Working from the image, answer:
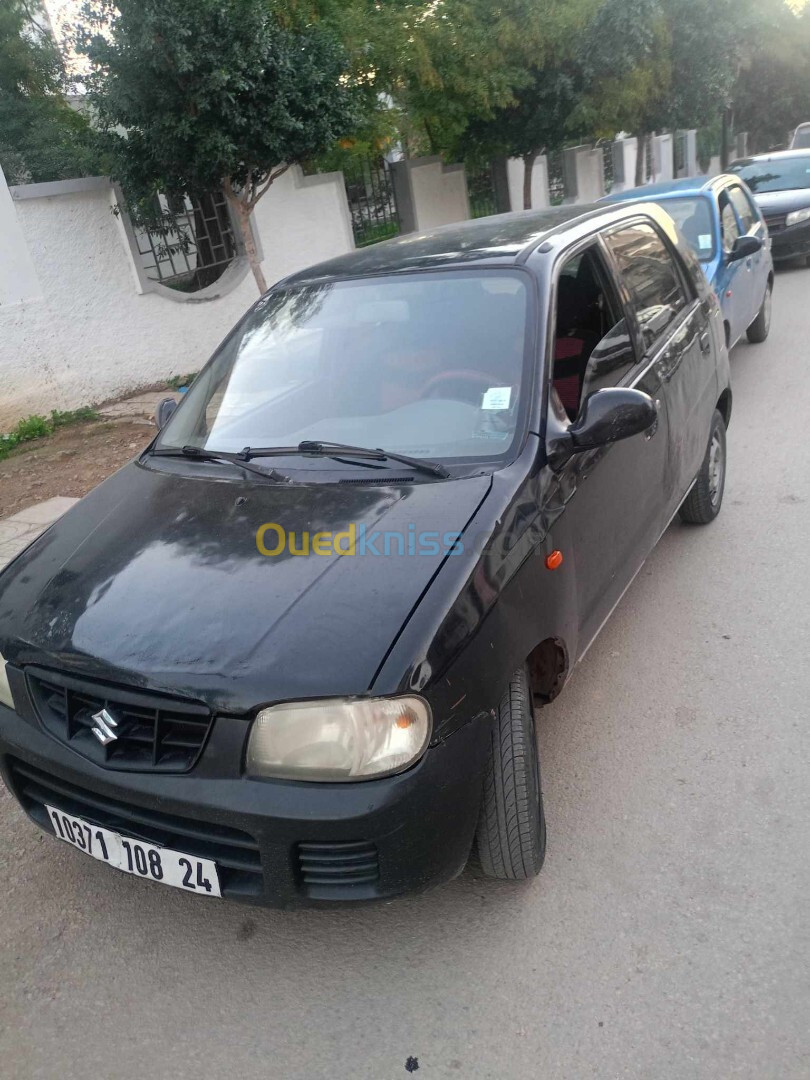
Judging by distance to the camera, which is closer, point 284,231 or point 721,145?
point 284,231

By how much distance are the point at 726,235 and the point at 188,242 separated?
6.09m

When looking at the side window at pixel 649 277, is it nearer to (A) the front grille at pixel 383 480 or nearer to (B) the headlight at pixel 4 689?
(A) the front grille at pixel 383 480

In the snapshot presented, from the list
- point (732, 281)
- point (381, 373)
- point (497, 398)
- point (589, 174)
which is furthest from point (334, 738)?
point (589, 174)

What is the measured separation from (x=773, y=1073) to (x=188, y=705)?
5.22 feet

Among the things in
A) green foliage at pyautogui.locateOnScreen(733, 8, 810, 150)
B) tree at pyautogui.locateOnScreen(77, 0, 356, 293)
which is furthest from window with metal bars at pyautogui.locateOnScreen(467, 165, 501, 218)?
green foliage at pyautogui.locateOnScreen(733, 8, 810, 150)

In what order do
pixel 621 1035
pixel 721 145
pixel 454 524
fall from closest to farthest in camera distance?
pixel 621 1035 → pixel 454 524 → pixel 721 145

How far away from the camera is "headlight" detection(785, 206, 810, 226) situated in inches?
471

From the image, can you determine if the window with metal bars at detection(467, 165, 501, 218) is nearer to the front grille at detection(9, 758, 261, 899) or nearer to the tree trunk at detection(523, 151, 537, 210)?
the tree trunk at detection(523, 151, 537, 210)

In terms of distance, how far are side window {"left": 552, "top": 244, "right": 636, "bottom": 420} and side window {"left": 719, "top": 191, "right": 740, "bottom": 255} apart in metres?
4.08

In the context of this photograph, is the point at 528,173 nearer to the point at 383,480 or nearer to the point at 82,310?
the point at 82,310

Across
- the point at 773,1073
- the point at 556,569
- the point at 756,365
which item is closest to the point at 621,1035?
the point at 773,1073

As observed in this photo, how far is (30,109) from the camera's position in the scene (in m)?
9.81

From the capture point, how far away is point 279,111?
827 cm

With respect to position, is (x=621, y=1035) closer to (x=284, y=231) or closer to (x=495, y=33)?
(x=284, y=231)
